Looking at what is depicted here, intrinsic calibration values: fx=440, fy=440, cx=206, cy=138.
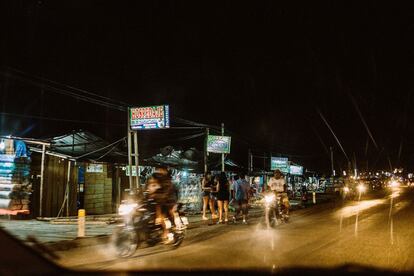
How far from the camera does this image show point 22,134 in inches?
682

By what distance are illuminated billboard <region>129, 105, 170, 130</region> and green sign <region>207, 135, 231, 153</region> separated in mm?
5857

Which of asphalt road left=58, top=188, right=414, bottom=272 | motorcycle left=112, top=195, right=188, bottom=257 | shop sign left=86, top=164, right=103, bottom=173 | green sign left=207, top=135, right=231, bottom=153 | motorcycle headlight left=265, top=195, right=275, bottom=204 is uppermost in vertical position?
green sign left=207, top=135, right=231, bottom=153

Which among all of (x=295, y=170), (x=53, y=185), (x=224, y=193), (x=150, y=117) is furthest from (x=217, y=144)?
(x=295, y=170)

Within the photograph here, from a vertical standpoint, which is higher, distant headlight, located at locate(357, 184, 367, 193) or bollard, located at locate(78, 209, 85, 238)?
distant headlight, located at locate(357, 184, 367, 193)

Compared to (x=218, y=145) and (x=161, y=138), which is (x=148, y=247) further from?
(x=161, y=138)

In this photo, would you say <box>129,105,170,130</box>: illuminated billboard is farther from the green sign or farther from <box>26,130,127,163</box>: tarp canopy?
the green sign

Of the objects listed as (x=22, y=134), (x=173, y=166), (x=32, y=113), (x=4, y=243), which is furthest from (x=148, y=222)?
(x=173, y=166)

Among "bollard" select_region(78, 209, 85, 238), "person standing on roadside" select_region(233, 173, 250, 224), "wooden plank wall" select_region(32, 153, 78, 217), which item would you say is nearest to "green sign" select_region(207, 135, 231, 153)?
"person standing on roadside" select_region(233, 173, 250, 224)

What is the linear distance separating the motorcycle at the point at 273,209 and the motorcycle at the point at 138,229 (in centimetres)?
505

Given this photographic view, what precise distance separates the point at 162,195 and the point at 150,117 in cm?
796

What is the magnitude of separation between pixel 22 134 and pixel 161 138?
1135 cm

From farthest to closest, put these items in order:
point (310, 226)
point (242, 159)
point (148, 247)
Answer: point (242, 159) < point (310, 226) < point (148, 247)

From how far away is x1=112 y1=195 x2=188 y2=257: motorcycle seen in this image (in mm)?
9430

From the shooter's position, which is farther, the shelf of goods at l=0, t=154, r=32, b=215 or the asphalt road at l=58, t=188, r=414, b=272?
the shelf of goods at l=0, t=154, r=32, b=215
